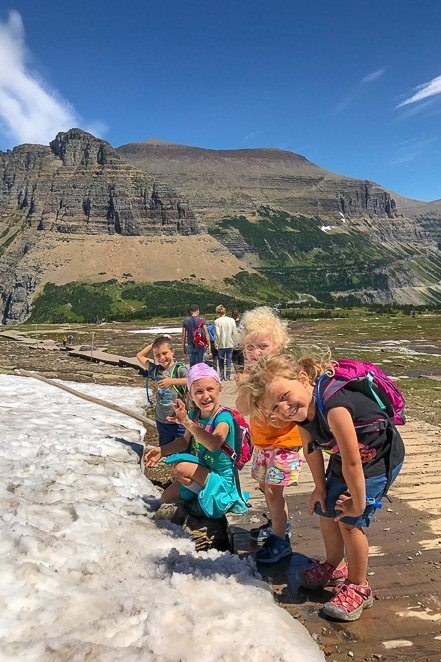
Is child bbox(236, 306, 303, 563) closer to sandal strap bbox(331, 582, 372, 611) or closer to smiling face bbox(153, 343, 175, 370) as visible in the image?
sandal strap bbox(331, 582, 372, 611)

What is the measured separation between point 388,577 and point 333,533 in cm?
62

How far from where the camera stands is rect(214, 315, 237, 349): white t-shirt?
54.1 ft

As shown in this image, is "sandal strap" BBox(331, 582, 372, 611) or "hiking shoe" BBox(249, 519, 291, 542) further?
"hiking shoe" BBox(249, 519, 291, 542)

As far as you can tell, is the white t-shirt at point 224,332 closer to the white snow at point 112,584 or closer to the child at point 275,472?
the white snow at point 112,584

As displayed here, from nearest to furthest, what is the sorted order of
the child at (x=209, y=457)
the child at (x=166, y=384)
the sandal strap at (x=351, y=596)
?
the sandal strap at (x=351, y=596) < the child at (x=209, y=457) < the child at (x=166, y=384)

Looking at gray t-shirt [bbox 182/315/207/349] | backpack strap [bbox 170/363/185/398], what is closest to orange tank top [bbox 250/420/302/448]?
backpack strap [bbox 170/363/185/398]

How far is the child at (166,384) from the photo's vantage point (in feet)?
25.4

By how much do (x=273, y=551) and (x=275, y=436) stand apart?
3.70ft

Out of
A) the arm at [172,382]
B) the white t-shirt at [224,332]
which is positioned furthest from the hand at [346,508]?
the white t-shirt at [224,332]

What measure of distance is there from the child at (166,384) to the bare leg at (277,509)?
2597mm

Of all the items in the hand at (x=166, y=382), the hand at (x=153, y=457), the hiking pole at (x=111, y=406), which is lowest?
the hiking pole at (x=111, y=406)

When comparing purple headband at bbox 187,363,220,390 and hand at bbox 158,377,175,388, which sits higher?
purple headband at bbox 187,363,220,390

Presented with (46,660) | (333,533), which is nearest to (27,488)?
(46,660)

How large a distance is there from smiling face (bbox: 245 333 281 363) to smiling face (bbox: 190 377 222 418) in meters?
0.53
